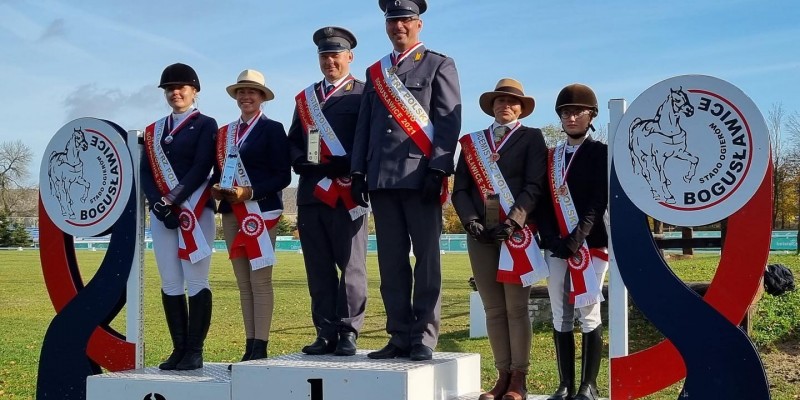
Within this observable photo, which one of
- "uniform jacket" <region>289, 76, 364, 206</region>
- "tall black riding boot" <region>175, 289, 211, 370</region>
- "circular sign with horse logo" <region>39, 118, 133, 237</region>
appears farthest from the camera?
"circular sign with horse logo" <region>39, 118, 133, 237</region>

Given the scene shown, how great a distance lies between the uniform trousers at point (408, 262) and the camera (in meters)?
4.71

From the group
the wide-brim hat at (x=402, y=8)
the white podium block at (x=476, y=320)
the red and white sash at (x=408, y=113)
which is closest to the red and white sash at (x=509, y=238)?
the red and white sash at (x=408, y=113)

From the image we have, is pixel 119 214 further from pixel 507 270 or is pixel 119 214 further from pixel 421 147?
pixel 507 270

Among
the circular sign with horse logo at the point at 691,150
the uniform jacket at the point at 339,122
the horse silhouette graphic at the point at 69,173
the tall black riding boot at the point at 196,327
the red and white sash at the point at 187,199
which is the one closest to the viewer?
the circular sign with horse logo at the point at 691,150

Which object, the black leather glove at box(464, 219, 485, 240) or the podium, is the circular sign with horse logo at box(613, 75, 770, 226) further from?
the podium

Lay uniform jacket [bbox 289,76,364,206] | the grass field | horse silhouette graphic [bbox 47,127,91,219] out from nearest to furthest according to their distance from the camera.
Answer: uniform jacket [bbox 289,76,364,206]
horse silhouette graphic [bbox 47,127,91,219]
the grass field

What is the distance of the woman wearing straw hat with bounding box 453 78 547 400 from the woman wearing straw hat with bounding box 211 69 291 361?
4.02 ft

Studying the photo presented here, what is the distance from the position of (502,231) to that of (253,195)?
62.3 inches

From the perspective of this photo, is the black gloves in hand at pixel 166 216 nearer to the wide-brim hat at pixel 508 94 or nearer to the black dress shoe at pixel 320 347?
the black dress shoe at pixel 320 347

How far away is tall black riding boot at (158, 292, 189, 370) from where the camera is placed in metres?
5.41

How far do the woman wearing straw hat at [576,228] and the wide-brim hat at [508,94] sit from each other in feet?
0.64

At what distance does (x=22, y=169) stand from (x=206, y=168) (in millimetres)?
66886

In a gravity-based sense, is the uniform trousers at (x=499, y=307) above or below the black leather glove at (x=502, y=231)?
below

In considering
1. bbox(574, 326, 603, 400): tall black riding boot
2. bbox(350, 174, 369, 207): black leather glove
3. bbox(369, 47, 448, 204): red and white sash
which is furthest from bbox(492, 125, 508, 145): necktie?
bbox(574, 326, 603, 400): tall black riding boot
